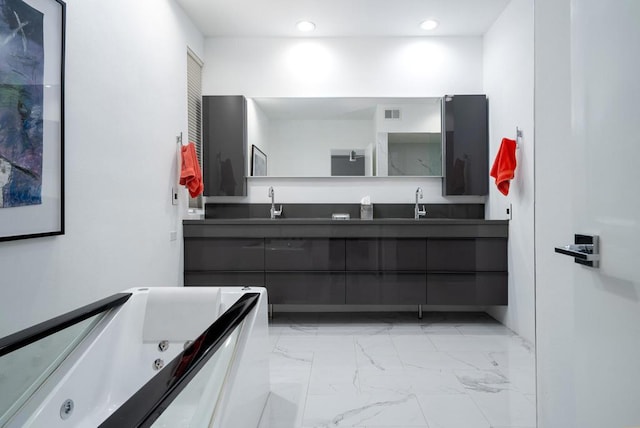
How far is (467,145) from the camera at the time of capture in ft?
10.9

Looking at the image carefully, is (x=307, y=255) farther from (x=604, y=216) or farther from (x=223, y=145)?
(x=604, y=216)

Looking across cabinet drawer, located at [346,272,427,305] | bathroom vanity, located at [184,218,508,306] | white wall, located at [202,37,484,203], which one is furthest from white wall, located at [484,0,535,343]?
cabinet drawer, located at [346,272,427,305]

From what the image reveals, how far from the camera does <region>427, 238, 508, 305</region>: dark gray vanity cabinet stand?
2.90m

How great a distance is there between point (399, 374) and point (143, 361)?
1.40 meters

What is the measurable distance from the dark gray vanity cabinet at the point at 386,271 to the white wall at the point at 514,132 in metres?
0.71

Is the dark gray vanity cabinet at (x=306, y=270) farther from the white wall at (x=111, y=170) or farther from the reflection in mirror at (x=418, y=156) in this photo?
the reflection in mirror at (x=418, y=156)

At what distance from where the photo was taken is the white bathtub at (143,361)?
116cm

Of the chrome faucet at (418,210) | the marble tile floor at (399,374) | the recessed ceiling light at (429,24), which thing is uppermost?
the recessed ceiling light at (429,24)

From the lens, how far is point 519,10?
2697 millimetres

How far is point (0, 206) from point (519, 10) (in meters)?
3.43

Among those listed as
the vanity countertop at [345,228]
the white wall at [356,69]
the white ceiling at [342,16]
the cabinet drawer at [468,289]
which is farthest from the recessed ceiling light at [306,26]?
the cabinet drawer at [468,289]

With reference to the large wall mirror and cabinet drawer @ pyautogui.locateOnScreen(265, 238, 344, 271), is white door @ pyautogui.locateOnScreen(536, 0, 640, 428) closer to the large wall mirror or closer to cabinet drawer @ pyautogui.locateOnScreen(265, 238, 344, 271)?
cabinet drawer @ pyautogui.locateOnScreen(265, 238, 344, 271)

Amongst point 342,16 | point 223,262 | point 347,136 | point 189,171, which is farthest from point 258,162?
point 342,16

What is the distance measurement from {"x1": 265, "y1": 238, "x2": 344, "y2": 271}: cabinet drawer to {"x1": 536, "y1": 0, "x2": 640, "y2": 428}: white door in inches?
75.5
